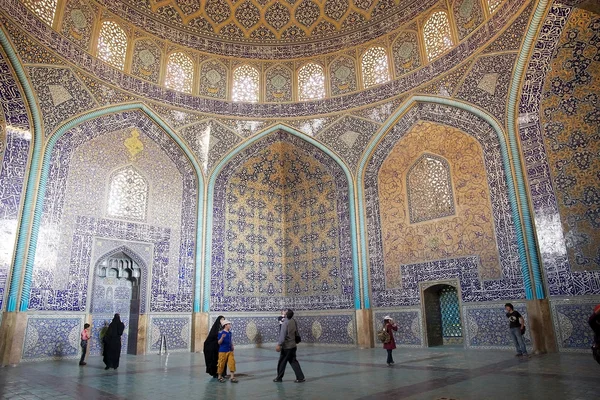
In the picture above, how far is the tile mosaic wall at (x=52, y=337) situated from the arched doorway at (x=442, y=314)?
8167mm

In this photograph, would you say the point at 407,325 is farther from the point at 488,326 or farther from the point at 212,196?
the point at 212,196

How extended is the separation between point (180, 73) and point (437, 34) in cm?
730

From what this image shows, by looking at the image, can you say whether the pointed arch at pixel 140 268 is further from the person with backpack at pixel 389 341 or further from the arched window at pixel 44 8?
the person with backpack at pixel 389 341

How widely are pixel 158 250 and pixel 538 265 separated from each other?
9.06 metres

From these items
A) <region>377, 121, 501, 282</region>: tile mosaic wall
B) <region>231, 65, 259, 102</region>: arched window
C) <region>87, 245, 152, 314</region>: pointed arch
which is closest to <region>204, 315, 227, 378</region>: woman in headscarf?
<region>87, 245, 152, 314</region>: pointed arch

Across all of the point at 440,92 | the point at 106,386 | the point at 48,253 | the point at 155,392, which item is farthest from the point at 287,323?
the point at 440,92

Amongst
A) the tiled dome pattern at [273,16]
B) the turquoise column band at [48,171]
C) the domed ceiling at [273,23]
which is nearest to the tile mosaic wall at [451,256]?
the domed ceiling at [273,23]

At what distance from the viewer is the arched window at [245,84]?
13.5 meters

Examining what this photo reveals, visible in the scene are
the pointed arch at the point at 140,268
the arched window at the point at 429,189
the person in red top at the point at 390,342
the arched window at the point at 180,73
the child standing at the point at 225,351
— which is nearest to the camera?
the child standing at the point at 225,351

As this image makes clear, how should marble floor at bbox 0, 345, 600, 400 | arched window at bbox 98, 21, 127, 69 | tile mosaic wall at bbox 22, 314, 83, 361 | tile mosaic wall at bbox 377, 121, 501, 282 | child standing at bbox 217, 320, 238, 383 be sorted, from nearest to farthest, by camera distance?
marble floor at bbox 0, 345, 600, 400 → child standing at bbox 217, 320, 238, 383 → tile mosaic wall at bbox 22, 314, 83, 361 → tile mosaic wall at bbox 377, 121, 501, 282 → arched window at bbox 98, 21, 127, 69

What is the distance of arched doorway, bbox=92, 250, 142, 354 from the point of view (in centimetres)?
1114

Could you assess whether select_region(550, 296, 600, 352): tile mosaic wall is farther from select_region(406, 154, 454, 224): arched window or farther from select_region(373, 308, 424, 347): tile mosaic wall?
select_region(406, 154, 454, 224): arched window

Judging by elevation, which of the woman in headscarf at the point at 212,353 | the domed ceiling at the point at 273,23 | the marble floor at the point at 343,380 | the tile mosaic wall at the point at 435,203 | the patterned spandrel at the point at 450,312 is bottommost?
the marble floor at the point at 343,380

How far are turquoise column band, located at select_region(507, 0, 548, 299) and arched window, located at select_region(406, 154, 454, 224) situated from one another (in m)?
1.86
